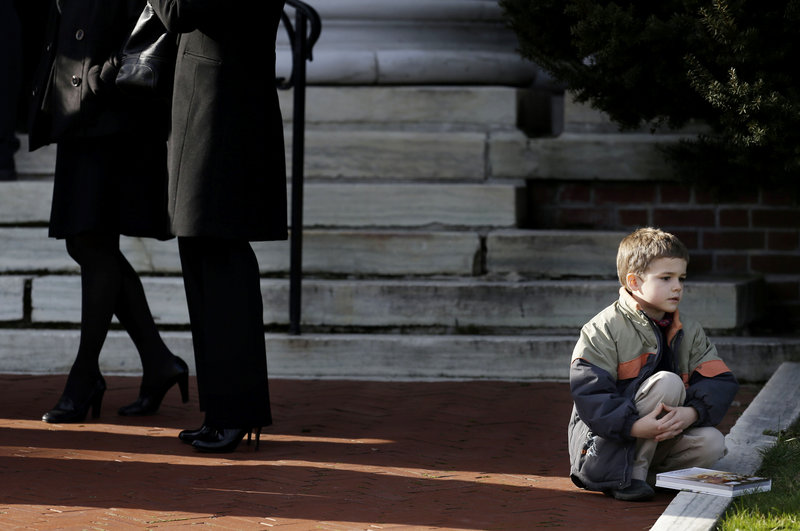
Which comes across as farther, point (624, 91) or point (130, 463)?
point (624, 91)

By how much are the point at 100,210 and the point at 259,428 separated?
1.07 metres

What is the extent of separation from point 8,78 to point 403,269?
275cm

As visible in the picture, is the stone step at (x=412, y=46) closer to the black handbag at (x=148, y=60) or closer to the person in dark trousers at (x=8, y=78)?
the person in dark trousers at (x=8, y=78)

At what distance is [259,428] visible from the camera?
440 centimetres

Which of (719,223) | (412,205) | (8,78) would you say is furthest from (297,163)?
(719,223)

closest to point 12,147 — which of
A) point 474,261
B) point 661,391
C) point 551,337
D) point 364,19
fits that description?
point 364,19

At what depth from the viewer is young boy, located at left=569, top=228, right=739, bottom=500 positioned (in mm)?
3746

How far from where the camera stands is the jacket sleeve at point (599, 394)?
3.72m

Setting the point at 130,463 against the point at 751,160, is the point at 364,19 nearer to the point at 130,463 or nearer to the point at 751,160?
the point at 751,160

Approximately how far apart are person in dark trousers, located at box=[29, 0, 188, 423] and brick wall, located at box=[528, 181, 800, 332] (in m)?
3.05

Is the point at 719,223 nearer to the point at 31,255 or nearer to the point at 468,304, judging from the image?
the point at 468,304

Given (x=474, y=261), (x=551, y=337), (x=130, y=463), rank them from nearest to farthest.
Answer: (x=130, y=463)
(x=551, y=337)
(x=474, y=261)

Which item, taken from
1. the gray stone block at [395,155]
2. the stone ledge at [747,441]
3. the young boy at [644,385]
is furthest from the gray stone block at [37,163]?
the young boy at [644,385]

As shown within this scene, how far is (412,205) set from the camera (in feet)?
23.0
